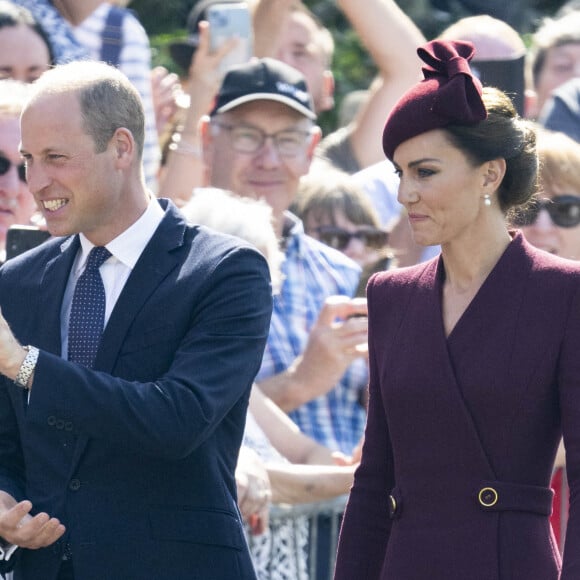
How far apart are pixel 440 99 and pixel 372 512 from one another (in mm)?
1011

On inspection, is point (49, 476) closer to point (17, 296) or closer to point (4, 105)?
point (17, 296)

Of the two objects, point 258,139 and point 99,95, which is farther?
point 258,139

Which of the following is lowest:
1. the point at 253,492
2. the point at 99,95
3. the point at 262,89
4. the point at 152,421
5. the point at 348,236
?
the point at 253,492

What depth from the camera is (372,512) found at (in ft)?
12.1

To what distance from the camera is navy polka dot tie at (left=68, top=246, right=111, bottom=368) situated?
11.9 ft

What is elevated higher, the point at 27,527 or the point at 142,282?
the point at 142,282

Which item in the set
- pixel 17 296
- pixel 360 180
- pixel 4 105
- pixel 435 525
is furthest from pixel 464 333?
pixel 360 180

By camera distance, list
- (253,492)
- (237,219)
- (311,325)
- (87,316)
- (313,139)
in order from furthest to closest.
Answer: (313,139), (311,325), (237,219), (253,492), (87,316)

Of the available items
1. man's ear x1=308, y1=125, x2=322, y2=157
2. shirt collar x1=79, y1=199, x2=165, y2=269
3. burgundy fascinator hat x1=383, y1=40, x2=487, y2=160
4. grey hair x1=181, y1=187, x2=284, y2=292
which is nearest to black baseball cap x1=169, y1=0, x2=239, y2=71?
man's ear x1=308, y1=125, x2=322, y2=157

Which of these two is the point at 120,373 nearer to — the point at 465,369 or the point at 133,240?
the point at 133,240

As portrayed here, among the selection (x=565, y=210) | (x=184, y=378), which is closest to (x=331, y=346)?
(x=565, y=210)

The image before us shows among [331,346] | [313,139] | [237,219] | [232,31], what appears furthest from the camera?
[232,31]

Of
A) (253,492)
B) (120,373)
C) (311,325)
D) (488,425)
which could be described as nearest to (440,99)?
(488,425)

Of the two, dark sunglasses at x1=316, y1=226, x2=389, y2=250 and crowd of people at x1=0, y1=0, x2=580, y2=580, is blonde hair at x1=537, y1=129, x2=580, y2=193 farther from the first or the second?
crowd of people at x1=0, y1=0, x2=580, y2=580
